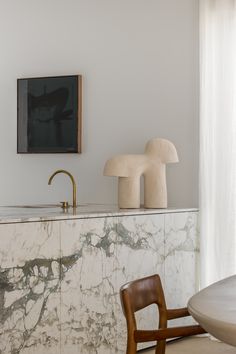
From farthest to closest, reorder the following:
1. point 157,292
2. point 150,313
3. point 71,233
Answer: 1. point 150,313
2. point 71,233
3. point 157,292

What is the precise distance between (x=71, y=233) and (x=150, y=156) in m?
1.28

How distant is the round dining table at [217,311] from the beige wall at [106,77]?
10.4ft

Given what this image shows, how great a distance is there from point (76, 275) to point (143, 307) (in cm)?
167

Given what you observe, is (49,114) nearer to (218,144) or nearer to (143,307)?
(218,144)

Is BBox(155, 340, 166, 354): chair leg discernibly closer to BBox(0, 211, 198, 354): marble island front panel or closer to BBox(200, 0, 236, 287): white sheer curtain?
BBox(0, 211, 198, 354): marble island front panel

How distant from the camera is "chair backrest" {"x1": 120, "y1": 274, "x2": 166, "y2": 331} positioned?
2840 millimetres

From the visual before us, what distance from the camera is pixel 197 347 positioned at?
17.9 feet

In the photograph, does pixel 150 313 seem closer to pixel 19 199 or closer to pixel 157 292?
pixel 19 199

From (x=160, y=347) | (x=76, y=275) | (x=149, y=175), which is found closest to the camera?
(x=160, y=347)

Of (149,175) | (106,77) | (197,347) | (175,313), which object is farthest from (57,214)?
(106,77)

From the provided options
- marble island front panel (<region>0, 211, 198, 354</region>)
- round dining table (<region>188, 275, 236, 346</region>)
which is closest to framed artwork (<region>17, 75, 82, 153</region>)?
marble island front panel (<region>0, 211, 198, 354</region>)

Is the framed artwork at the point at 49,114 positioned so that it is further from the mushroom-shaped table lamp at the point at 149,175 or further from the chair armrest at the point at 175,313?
the chair armrest at the point at 175,313

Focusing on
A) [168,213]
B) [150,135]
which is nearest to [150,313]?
[168,213]

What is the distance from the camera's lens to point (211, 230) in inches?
227
